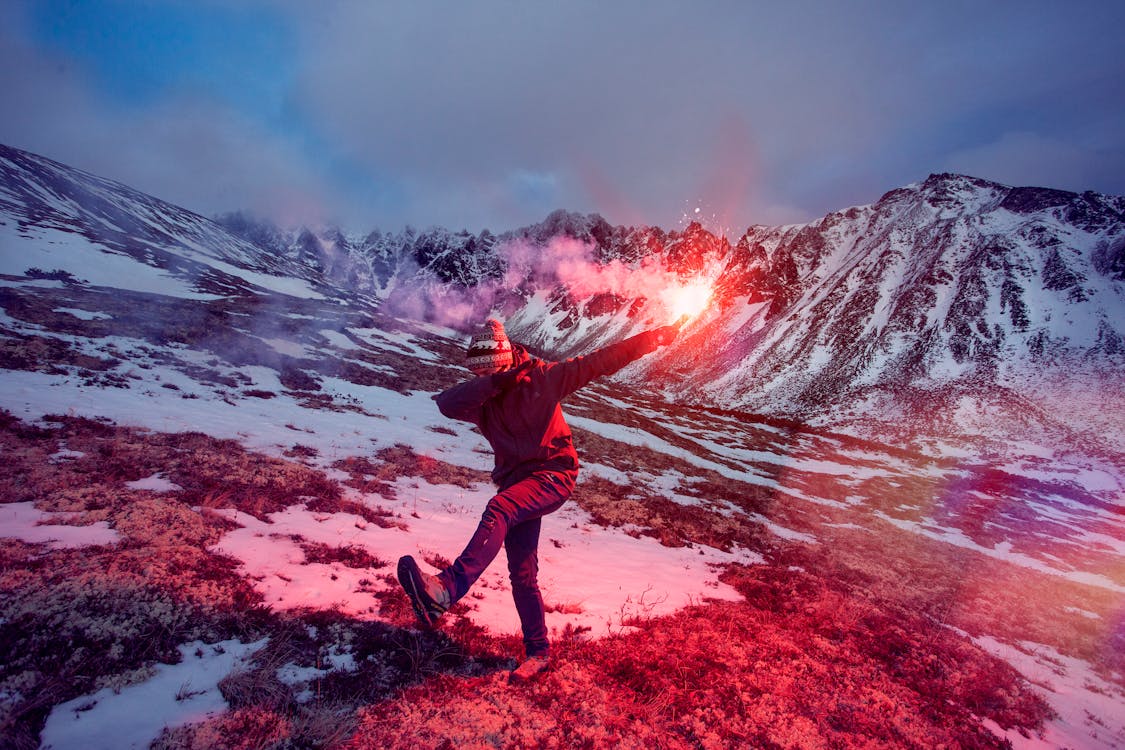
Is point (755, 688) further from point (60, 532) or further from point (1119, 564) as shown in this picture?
point (1119, 564)

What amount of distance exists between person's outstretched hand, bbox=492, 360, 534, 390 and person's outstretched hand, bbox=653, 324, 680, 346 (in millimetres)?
1646

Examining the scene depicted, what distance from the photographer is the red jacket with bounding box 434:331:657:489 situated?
4.81m

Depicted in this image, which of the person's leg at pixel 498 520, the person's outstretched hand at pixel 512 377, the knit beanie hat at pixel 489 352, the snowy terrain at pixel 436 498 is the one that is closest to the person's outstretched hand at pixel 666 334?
the person's outstretched hand at pixel 512 377

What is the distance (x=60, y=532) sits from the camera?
616 cm

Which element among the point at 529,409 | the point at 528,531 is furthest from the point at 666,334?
the point at 528,531

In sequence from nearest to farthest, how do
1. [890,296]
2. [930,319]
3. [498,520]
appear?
[498,520] → [930,319] → [890,296]

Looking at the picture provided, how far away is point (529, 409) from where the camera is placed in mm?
4805

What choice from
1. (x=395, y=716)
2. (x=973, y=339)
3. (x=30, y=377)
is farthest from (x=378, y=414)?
(x=973, y=339)

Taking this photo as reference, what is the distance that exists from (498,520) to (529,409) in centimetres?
114

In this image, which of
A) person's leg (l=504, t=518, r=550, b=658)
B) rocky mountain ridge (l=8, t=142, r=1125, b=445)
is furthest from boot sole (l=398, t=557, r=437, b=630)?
rocky mountain ridge (l=8, t=142, r=1125, b=445)

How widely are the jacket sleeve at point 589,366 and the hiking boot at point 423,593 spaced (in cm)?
212

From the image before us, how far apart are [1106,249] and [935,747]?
107 meters

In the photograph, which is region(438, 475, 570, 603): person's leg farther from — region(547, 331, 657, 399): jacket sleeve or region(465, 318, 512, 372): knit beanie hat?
region(465, 318, 512, 372): knit beanie hat

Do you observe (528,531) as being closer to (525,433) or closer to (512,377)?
(525,433)
